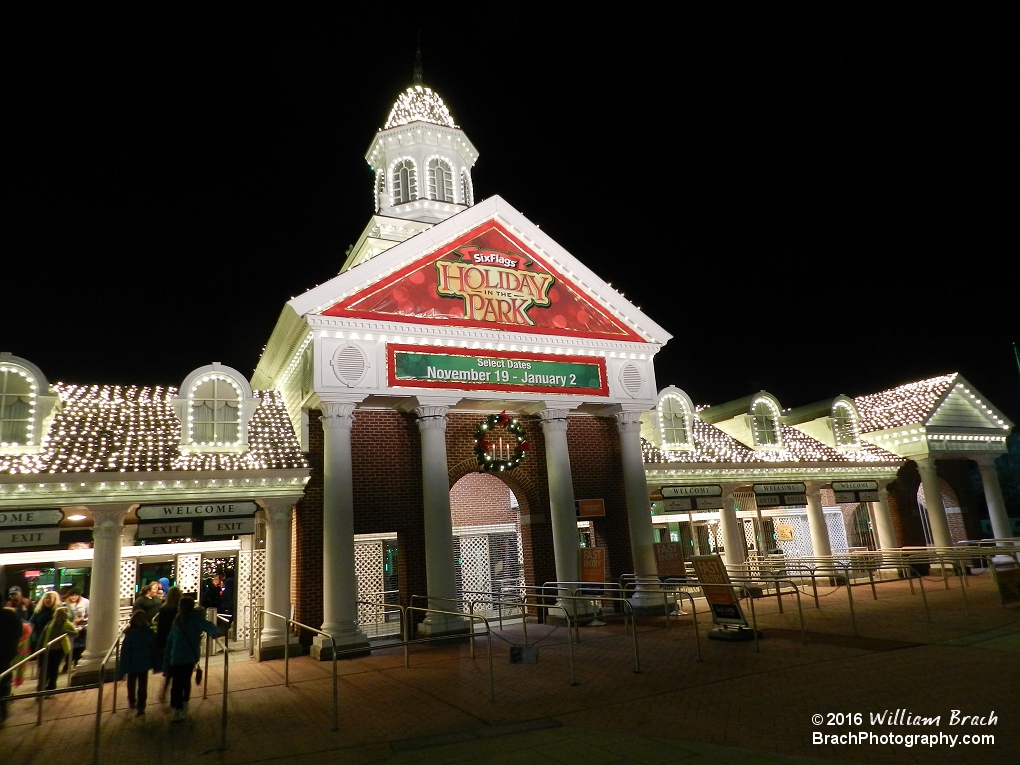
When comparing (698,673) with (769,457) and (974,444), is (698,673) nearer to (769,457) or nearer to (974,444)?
(769,457)

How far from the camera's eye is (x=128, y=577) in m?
15.6

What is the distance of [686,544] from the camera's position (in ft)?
76.7

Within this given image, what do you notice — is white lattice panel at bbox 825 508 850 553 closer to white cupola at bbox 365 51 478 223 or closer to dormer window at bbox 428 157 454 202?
white cupola at bbox 365 51 478 223

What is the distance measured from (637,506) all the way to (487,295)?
269 inches

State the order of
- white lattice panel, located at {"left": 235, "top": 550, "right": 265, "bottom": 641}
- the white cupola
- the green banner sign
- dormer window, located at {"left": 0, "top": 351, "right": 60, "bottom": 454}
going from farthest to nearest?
1. the white cupola
2. the green banner sign
3. white lattice panel, located at {"left": 235, "top": 550, "right": 265, "bottom": 641}
4. dormer window, located at {"left": 0, "top": 351, "right": 60, "bottom": 454}

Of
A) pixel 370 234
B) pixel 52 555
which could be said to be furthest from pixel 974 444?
pixel 52 555

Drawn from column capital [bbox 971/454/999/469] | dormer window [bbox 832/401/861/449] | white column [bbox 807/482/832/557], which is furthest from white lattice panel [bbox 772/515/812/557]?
column capital [bbox 971/454/999/469]

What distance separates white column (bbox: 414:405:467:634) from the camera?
15.1 metres

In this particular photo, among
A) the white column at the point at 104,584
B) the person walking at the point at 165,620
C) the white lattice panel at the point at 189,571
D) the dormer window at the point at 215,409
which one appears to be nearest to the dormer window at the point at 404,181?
the dormer window at the point at 215,409

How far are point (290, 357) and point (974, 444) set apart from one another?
81.3 ft

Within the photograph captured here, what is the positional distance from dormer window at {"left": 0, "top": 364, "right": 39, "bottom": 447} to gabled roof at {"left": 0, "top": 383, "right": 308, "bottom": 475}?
401 mm

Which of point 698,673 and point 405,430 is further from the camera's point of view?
point 405,430

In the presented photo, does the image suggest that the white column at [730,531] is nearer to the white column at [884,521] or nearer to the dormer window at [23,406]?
the white column at [884,521]

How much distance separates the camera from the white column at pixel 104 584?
13.3 metres
